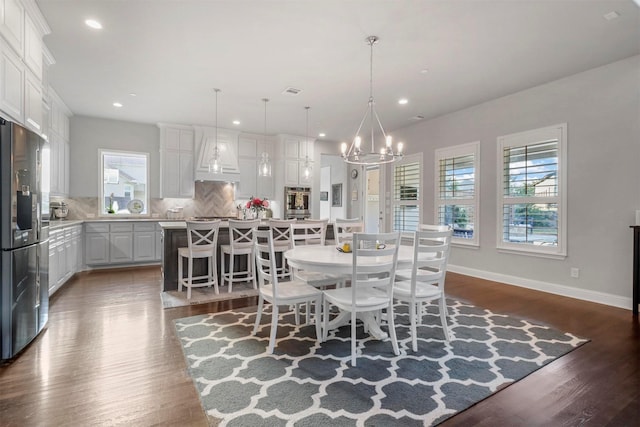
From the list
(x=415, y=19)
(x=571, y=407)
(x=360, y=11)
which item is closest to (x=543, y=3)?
(x=415, y=19)

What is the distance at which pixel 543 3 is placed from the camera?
273 cm

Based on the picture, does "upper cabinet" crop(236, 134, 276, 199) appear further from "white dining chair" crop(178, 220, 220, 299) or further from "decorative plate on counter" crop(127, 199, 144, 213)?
"white dining chair" crop(178, 220, 220, 299)

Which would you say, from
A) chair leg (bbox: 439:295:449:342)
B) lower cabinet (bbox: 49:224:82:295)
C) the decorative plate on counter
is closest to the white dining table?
chair leg (bbox: 439:295:449:342)

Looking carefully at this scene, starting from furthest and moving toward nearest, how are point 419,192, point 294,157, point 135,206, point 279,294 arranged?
point 294,157 → point 135,206 → point 419,192 → point 279,294

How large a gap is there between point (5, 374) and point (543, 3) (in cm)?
508

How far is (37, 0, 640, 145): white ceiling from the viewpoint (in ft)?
9.28

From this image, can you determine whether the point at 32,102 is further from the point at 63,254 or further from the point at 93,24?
the point at 63,254

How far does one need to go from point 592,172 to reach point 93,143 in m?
8.18

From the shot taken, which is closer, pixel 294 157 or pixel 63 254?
pixel 63 254

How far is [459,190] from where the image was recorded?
18.8ft

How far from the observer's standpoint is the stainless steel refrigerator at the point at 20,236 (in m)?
2.39

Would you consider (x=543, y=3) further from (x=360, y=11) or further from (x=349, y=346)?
(x=349, y=346)

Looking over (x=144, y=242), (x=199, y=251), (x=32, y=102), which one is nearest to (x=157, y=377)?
(x=199, y=251)

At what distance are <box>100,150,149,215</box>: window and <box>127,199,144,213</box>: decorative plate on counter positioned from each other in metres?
0.01
